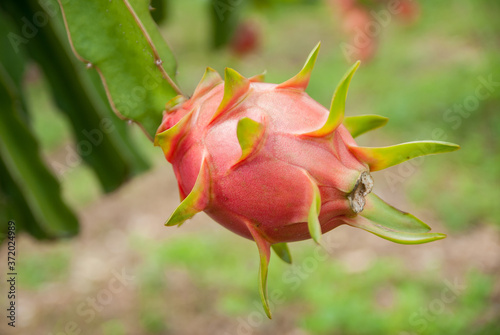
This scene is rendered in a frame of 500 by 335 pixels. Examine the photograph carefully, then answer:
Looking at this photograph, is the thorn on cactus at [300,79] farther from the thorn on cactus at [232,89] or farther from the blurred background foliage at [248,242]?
the blurred background foliage at [248,242]

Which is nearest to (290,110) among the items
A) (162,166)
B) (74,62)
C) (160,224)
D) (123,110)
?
(123,110)

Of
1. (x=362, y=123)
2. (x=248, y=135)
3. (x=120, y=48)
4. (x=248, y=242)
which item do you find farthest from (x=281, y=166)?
(x=248, y=242)

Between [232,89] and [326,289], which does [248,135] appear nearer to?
[232,89]

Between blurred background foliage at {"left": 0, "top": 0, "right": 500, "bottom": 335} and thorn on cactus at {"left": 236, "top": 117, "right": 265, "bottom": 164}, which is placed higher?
thorn on cactus at {"left": 236, "top": 117, "right": 265, "bottom": 164}

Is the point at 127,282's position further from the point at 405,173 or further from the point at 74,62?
the point at 405,173

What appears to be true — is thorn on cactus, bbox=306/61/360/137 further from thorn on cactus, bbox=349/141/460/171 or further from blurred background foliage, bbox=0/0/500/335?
blurred background foliage, bbox=0/0/500/335

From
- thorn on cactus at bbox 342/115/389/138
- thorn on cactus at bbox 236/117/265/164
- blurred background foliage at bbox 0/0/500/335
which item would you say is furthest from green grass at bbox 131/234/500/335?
thorn on cactus at bbox 236/117/265/164
